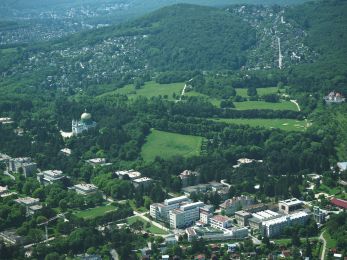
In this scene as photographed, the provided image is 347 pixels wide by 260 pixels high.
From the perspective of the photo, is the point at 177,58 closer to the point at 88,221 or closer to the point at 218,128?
the point at 218,128

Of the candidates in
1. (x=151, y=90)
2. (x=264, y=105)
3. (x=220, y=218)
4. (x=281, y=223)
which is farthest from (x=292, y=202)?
(x=151, y=90)

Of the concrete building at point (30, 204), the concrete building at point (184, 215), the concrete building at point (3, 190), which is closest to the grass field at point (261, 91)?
the concrete building at point (3, 190)

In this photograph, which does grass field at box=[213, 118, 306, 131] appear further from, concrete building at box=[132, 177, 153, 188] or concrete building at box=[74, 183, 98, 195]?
concrete building at box=[74, 183, 98, 195]

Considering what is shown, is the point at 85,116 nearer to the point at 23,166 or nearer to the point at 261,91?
the point at 23,166

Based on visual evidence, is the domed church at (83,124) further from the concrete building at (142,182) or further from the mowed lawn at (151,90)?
the concrete building at (142,182)

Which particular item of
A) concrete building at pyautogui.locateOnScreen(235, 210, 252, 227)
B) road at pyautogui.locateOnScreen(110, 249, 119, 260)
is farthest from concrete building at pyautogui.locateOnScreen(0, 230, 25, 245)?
concrete building at pyautogui.locateOnScreen(235, 210, 252, 227)
